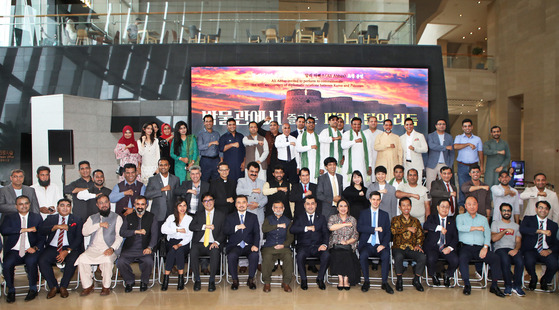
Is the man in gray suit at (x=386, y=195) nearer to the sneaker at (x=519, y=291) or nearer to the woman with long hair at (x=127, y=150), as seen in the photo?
the sneaker at (x=519, y=291)

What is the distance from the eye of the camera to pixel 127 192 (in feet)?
17.9

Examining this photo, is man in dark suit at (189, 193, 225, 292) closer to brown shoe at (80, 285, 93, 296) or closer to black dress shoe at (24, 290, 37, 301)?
brown shoe at (80, 285, 93, 296)

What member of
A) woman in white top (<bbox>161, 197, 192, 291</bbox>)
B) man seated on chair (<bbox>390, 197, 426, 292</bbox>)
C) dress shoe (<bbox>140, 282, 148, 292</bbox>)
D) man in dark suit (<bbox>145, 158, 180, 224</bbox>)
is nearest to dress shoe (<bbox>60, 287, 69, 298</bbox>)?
dress shoe (<bbox>140, 282, 148, 292</bbox>)

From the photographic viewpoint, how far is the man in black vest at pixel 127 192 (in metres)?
5.45

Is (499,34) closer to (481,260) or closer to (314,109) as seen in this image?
(314,109)

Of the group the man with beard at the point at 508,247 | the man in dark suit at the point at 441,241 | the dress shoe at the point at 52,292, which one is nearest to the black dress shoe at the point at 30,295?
the dress shoe at the point at 52,292

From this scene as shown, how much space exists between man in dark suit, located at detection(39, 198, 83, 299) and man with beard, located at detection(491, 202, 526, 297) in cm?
502

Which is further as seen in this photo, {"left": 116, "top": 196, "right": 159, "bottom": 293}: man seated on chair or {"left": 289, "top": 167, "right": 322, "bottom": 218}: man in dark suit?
{"left": 289, "top": 167, "right": 322, "bottom": 218}: man in dark suit

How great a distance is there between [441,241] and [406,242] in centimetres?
45

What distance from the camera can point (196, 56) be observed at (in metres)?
8.84

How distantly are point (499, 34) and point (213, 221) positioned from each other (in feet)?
50.8

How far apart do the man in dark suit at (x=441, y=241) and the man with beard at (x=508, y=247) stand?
1.70 ft

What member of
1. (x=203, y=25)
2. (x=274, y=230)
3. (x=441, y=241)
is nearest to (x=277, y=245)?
(x=274, y=230)

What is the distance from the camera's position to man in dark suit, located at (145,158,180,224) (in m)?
5.59
